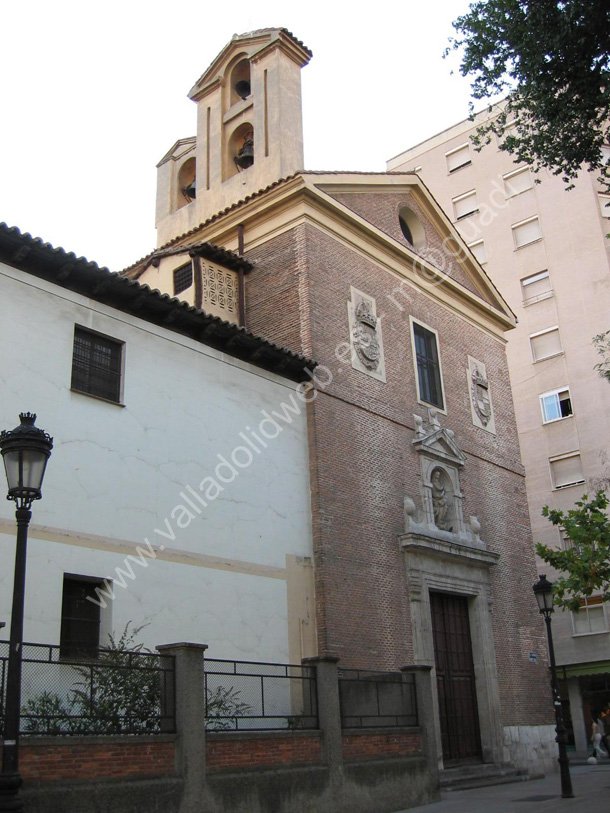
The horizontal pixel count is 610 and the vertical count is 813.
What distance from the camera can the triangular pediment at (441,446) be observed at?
18.1 metres

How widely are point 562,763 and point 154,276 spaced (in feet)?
39.7

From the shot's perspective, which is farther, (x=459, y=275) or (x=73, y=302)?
(x=459, y=275)

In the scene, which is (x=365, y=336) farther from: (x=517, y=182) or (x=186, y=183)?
(x=517, y=182)

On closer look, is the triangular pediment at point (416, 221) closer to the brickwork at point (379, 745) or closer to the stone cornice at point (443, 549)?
the stone cornice at point (443, 549)

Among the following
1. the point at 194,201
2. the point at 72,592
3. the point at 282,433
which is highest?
the point at 194,201

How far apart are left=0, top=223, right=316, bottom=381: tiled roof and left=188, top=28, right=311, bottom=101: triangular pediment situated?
29.9 ft

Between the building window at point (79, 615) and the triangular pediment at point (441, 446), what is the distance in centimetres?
838

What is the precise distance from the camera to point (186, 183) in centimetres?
2286

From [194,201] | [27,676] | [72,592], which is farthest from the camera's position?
[194,201]

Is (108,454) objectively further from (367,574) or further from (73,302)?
(367,574)

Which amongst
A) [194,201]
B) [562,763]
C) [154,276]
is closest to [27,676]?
[562,763]

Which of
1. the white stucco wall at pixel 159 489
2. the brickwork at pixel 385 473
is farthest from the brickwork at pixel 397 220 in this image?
the white stucco wall at pixel 159 489

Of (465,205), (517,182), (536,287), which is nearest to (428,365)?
(536,287)

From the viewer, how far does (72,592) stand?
11.4 m
